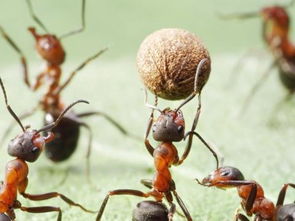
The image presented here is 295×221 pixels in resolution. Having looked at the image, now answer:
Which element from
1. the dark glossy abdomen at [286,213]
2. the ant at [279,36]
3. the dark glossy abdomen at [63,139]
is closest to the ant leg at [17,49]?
the dark glossy abdomen at [63,139]

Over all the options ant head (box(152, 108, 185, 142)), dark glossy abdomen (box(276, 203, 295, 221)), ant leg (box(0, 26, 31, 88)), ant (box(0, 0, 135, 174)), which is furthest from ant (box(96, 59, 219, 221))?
ant leg (box(0, 26, 31, 88))

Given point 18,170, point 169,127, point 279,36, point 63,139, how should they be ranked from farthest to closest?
1. point 279,36
2. point 63,139
3. point 18,170
4. point 169,127

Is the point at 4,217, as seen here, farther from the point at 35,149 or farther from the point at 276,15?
the point at 276,15

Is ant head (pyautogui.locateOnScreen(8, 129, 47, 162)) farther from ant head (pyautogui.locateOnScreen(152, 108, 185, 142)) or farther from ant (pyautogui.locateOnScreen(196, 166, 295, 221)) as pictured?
ant (pyautogui.locateOnScreen(196, 166, 295, 221))

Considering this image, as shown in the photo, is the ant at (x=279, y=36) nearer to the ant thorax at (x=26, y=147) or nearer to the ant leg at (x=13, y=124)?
the ant leg at (x=13, y=124)

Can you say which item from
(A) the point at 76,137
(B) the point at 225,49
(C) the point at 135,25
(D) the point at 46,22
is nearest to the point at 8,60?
(D) the point at 46,22

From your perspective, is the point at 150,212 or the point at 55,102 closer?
the point at 150,212

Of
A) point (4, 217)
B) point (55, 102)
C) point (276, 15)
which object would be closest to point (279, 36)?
point (276, 15)
